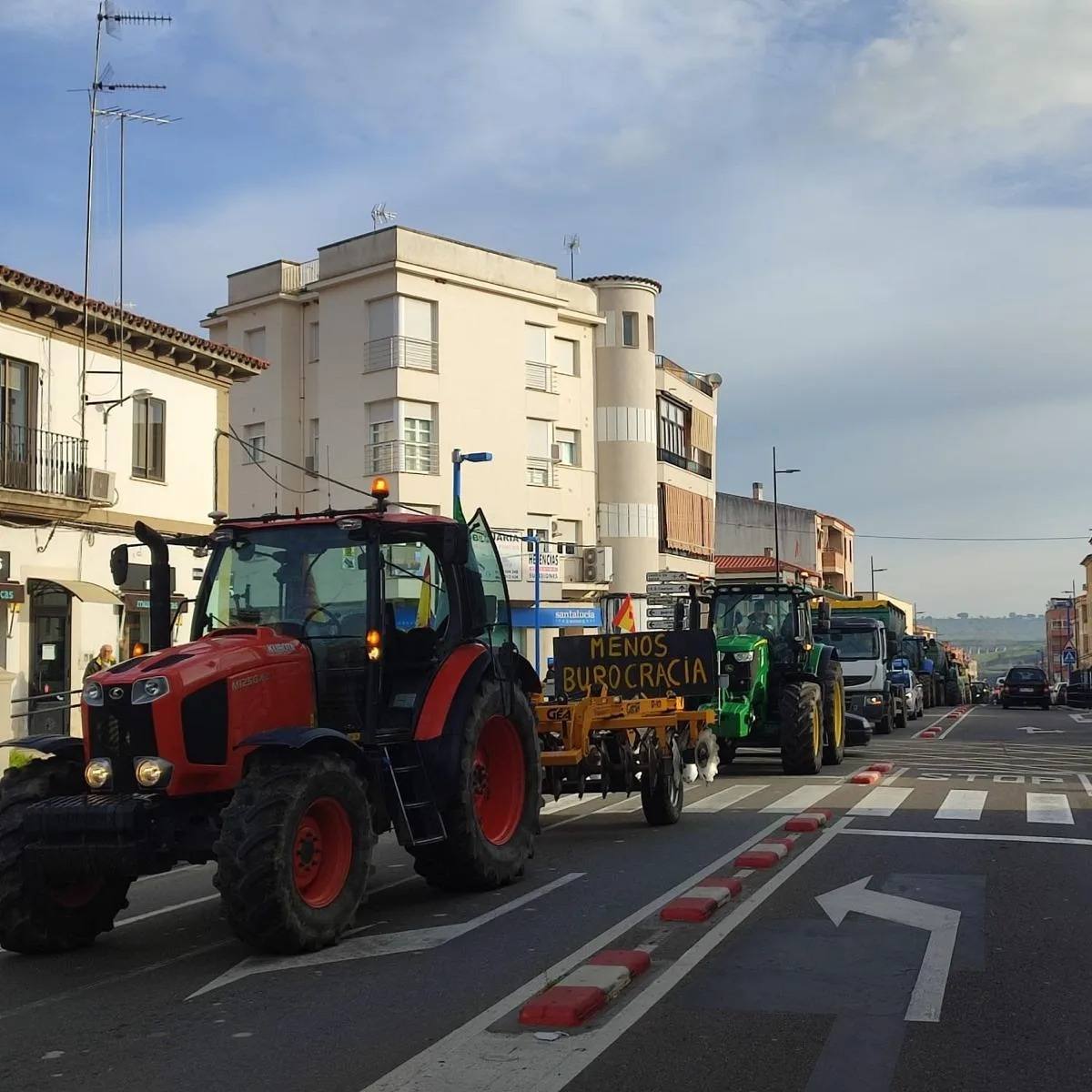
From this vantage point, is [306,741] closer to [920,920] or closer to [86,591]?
[920,920]

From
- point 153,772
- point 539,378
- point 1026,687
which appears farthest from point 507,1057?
point 1026,687

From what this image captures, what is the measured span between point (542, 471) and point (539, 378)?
3015 mm

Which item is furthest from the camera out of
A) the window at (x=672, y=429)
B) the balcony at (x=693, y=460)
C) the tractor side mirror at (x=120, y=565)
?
the balcony at (x=693, y=460)

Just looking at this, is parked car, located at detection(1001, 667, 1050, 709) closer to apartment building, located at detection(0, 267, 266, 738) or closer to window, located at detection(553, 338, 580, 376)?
window, located at detection(553, 338, 580, 376)

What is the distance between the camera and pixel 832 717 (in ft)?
70.3

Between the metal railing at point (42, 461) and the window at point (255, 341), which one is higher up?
the window at point (255, 341)

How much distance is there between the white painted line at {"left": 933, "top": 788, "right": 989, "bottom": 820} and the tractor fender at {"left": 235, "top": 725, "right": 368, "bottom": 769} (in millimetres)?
7497

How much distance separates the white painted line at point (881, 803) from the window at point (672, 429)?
3283 cm

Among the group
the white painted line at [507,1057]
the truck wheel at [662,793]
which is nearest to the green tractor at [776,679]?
the truck wheel at [662,793]

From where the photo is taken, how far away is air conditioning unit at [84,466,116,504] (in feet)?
79.2

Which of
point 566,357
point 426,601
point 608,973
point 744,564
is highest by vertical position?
point 566,357

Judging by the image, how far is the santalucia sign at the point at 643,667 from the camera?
46.2ft

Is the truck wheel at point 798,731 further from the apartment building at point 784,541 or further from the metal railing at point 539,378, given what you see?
the apartment building at point 784,541

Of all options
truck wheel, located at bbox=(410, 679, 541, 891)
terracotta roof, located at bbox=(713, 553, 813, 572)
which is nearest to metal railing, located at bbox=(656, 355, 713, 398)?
terracotta roof, located at bbox=(713, 553, 813, 572)
